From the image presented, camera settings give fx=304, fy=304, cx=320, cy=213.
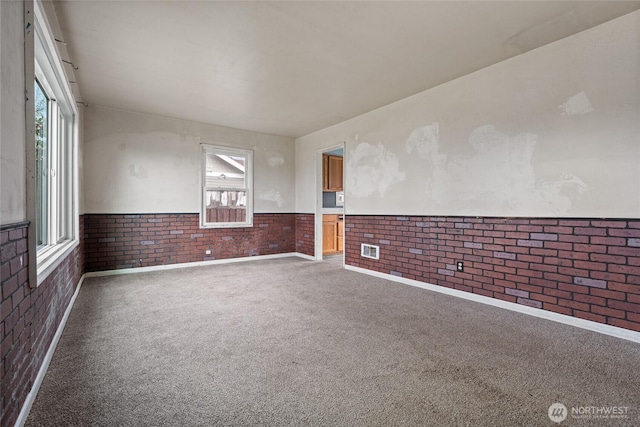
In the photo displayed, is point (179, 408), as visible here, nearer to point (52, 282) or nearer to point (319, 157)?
point (52, 282)

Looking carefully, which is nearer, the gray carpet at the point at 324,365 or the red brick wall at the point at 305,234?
the gray carpet at the point at 324,365

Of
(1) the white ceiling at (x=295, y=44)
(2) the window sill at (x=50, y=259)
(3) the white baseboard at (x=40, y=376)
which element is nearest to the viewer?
(3) the white baseboard at (x=40, y=376)

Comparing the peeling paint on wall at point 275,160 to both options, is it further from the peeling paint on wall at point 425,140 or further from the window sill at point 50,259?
the window sill at point 50,259

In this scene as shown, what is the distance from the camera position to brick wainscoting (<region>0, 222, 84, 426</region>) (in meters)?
1.38

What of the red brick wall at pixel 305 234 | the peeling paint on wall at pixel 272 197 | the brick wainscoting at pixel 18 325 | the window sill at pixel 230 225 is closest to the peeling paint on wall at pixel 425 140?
the red brick wall at pixel 305 234

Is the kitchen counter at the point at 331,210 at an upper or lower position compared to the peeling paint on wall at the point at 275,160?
lower

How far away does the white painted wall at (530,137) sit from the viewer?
2.60 m

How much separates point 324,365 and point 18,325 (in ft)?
5.72

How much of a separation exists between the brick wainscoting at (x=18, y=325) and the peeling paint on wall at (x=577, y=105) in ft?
13.8

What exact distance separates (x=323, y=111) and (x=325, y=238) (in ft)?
10.2

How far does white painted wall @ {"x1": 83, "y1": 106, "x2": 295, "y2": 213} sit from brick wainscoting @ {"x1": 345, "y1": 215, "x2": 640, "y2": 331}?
3.77 meters

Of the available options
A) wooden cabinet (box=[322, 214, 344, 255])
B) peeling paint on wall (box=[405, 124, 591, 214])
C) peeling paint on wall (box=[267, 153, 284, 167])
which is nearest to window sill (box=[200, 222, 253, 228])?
peeling paint on wall (box=[267, 153, 284, 167])

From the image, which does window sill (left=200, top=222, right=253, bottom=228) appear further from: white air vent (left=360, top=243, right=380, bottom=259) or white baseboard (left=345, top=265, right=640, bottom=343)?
white baseboard (left=345, top=265, right=640, bottom=343)

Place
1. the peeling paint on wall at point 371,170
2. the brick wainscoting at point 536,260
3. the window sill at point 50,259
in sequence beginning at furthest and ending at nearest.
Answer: the peeling paint on wall at point 371,170
the brick wainscoting at point 536,260
the window sill at point 50,259
